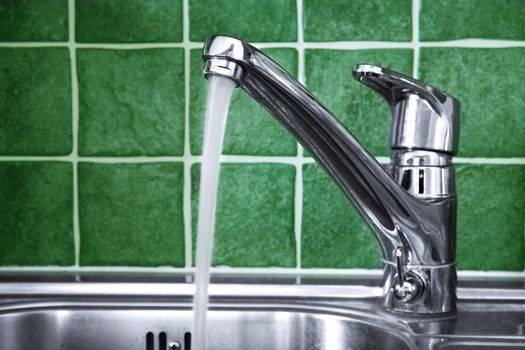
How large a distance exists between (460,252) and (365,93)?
0.20m

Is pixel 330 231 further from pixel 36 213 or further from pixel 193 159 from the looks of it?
pixel 36 213

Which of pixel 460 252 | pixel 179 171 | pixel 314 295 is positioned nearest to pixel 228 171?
pixel 179 171

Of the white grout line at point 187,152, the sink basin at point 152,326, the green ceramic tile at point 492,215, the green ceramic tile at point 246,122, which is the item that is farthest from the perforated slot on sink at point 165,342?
the green ceramic tile at point 492,215

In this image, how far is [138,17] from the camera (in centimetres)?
71

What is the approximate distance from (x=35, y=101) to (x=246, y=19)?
251 mm

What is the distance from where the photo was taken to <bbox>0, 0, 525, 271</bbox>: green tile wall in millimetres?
697

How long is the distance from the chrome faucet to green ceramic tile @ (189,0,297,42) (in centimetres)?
18

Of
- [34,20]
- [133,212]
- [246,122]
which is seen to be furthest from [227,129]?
[34,20]

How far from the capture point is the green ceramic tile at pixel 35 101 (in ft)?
2.34

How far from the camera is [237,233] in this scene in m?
0.72

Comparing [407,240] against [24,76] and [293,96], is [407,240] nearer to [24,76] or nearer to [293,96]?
[293,96]

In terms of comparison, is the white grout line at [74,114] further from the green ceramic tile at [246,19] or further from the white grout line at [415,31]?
the white grout line at [415,31]

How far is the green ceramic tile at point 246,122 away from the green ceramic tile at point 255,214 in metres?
0.02

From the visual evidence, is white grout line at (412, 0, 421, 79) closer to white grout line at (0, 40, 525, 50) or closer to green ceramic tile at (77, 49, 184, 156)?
white grout line at (0, 40, 525, 50)
